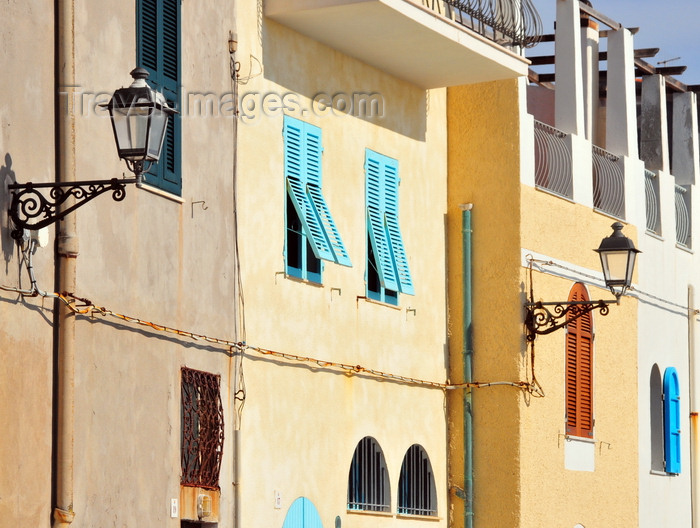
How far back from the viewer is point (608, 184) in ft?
65.3

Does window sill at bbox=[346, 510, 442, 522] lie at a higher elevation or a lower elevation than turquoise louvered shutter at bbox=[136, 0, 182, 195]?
lower

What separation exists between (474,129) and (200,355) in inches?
229

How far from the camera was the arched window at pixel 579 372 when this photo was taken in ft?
60.2

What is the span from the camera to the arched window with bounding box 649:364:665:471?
20.9m

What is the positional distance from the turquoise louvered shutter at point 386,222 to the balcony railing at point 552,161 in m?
2.30

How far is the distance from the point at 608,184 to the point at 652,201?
1497 mm

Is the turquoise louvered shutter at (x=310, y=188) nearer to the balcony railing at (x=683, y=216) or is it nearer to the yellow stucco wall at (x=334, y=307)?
the yellow stucco wall at (x=334, y=307)

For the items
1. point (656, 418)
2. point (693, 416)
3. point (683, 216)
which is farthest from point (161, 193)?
point (683, 216)

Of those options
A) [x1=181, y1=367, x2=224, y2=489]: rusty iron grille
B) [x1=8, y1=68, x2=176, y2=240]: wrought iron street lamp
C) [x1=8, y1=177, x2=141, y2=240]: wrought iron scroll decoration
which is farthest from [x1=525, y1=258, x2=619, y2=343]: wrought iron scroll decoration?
[x1=8, y1=68, x2=176, y2=240]: wrought iron street lamp

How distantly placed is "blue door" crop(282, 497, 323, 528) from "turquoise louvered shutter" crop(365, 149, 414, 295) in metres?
2.60

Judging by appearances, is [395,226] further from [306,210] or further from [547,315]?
[547,315]

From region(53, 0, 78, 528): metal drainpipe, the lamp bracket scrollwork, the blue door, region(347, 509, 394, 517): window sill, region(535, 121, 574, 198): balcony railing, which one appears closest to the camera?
region(53, 0, 78, 528): metal drainpipe

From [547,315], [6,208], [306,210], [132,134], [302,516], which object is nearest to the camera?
[132,134]

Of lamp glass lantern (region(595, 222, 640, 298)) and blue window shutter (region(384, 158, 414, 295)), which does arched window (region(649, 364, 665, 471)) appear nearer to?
lamp glass lantern (region(595, 222, 640, 298))
